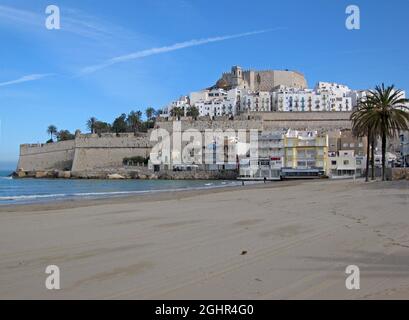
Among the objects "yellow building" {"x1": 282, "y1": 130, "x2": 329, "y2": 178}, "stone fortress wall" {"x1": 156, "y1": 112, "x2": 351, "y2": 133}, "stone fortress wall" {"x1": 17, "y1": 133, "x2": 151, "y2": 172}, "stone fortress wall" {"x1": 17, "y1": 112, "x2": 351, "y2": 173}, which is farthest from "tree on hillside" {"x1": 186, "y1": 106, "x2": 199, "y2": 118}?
"yellow building" {"x1": 282, "y1": 130, "x2": 329, "y2": 178}

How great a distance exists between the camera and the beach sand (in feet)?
16.7

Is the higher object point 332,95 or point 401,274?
point 332,95

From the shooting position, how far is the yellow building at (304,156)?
76.0 meters

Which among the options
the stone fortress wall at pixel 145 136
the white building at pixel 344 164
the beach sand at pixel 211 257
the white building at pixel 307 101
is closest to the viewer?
the beach sand at pixel 211 257

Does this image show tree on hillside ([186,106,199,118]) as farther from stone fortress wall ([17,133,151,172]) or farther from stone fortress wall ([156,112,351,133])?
stone fortress wall ([17,133,151,172])

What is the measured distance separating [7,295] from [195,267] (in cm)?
Result: 239

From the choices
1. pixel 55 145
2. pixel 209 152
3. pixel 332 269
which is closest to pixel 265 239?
pixel 332 269

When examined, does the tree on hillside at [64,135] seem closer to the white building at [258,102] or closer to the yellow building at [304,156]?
the white building at [258,102]

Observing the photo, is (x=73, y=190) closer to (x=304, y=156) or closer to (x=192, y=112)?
(x=304, y=156)

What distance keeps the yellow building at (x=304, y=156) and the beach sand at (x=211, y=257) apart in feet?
214

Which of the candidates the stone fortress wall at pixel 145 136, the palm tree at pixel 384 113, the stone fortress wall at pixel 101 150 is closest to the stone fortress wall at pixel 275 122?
the stone fortress wall at pixel 145 136

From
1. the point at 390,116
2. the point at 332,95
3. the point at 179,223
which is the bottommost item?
the point at 179,223

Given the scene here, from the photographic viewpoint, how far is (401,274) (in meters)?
5.67
